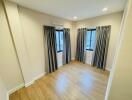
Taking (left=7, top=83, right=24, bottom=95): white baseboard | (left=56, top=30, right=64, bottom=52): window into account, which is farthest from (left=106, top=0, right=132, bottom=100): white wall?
(left=56, top=30, right=64, bottom=52): window

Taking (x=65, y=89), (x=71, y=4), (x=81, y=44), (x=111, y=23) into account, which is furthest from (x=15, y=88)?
(x=111, y=23)

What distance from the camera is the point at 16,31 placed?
1961mm

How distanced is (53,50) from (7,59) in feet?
5.26

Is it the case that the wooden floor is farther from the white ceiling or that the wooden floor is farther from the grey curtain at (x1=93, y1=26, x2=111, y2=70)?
the white ceiling

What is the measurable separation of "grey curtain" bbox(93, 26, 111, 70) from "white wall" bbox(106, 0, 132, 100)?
2.66 meters

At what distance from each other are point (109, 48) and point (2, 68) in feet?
12.5

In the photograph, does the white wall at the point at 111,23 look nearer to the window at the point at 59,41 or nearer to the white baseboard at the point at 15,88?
the window at the point at 59,41

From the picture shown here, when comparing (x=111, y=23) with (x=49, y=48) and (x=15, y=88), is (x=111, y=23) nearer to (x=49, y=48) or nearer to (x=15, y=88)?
(x=49, y=48)

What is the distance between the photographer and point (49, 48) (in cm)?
300

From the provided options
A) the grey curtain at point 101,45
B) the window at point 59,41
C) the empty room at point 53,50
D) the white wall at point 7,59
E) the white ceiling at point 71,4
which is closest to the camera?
the empty room at point 53,50

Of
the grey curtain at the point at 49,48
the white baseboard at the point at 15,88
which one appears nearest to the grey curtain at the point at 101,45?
the grey curtain at the point at 49,48

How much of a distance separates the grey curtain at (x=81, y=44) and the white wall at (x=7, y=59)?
3.16m

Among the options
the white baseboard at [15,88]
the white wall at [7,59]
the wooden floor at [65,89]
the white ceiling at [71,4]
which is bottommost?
the wooden floor at [65,89]

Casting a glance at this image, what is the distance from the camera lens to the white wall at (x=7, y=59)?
1.80 metres
